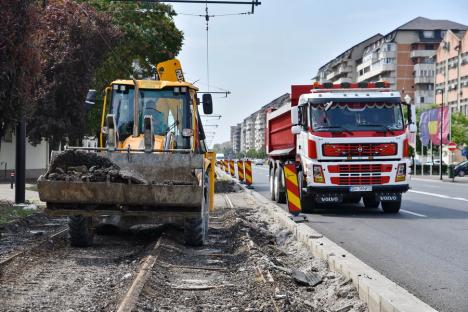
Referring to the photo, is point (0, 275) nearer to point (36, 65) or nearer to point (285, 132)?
point (36, 65)

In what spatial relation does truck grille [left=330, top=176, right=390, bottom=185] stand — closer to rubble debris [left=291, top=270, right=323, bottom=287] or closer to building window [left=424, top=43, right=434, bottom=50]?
rubble debris [left=291, top=270, right=323, bottom=287]

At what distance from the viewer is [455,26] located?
12225 cm

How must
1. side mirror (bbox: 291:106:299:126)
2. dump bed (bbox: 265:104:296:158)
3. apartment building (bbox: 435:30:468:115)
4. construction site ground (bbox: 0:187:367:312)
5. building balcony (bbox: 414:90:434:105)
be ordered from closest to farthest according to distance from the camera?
construction site ground (bbox: 0:187:367:312) → side mirror (bbox: 291:106:299:126) → dump bed (bbox: 265:104:296:158) → apartment building (bbox: 435:30:468:115) → building balcony (bbox: 414:90:434:105)

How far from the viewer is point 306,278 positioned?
779 centimetres

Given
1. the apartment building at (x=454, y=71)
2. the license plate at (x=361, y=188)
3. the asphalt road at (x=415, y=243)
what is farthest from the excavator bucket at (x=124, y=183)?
the apartment building at (x=454, y=71)

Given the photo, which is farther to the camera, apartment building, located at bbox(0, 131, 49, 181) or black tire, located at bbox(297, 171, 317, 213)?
apartment building, located at bbox(0, 131, 49, 181)

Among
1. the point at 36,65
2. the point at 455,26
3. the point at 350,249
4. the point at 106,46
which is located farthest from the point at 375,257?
the point at 455,26

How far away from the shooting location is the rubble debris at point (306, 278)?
25.0ft

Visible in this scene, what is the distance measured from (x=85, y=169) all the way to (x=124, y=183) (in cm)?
76

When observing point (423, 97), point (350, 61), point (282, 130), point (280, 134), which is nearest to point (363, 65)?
point (350, 61)

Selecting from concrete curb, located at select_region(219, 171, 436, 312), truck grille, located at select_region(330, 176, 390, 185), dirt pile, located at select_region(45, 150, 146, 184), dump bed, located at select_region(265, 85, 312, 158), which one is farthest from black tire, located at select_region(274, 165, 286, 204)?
dirt pile, located at select_region(45, 150, 146, 184)

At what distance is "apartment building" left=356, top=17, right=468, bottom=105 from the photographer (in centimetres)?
11306

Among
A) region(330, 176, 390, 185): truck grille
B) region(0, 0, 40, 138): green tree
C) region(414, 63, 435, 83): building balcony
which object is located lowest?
region(330, 176, 390, 185): truck grille

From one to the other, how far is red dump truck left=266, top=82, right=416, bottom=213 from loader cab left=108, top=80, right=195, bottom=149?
5.01m
